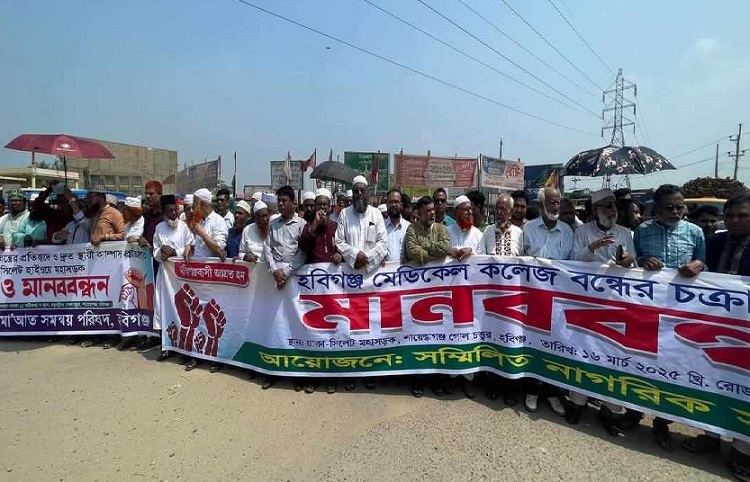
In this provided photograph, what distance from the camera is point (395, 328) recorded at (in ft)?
12.2

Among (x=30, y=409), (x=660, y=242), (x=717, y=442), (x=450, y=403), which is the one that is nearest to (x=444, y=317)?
(x=450, y=403)

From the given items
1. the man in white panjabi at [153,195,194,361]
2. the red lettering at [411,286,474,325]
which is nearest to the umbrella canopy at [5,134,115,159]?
the man in white panjabi at [153,195,194,361]

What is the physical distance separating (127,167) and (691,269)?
146 feet

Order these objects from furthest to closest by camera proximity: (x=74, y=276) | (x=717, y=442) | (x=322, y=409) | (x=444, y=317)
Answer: (x=74, y=276), (x=444, y=317), (x=322, y=409), (x=717, y=442)

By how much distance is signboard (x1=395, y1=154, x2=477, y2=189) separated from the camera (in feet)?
64.6

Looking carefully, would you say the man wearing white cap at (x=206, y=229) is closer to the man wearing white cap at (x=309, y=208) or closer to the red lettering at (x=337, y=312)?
the man wearing white cap at (x=309, y=208)

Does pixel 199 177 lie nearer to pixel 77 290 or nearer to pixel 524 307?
pixel 77 290

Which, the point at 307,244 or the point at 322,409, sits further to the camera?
the point at 307,244

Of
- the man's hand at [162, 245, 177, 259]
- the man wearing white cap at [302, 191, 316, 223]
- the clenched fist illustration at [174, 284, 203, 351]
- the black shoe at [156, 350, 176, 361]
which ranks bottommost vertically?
the black shoe at [156, 350, 176, 361]

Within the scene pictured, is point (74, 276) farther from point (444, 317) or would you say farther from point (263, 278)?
point (444, 317)

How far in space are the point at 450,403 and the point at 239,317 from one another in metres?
2.29

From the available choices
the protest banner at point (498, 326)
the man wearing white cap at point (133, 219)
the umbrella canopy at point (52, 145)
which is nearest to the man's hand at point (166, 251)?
the protest banner at point (498, 326)

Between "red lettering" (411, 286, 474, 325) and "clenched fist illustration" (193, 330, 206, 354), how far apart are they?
2.35 meters

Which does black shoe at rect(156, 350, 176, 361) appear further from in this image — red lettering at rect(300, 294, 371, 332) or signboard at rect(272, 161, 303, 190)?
signboard at rect(272, 161, 303, 190)
